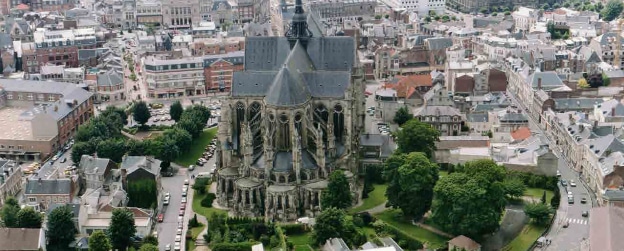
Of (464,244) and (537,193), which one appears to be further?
(537,193)

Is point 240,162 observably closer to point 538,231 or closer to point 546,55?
point 538,231

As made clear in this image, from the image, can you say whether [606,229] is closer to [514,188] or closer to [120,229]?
[514,188]

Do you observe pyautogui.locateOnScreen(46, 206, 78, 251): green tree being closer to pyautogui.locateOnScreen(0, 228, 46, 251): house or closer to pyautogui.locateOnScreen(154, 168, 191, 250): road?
pyautogui.locateOnScreen(0, 228, 46, 251): house

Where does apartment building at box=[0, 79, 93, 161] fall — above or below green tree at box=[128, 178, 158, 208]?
above

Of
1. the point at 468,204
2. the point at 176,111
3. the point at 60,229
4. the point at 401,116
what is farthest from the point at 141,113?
the point at 468,204

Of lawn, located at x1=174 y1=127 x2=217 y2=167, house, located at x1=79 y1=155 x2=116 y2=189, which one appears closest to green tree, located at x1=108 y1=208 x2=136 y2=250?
house, located at x1=79 y1=155 x2=116 y2=189

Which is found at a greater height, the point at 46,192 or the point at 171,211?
the point at 46,192

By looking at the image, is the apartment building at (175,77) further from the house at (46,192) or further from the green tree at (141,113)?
the house at (46,192)
